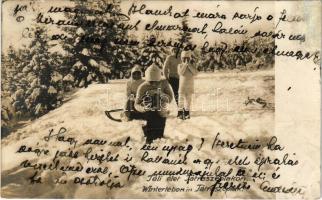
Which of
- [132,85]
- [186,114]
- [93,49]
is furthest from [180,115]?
[93,49]

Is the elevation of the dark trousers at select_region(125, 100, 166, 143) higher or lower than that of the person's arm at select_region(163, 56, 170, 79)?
lower

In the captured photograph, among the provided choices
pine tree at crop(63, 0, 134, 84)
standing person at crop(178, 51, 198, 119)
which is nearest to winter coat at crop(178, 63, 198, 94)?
standing person at crop(178, 51, 198, 119)

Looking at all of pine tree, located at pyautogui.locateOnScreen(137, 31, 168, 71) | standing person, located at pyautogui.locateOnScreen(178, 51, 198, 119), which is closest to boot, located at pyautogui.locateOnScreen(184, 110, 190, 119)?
standing person, located at pyautogui.locateOnScreen(178, 51, 198, 119)

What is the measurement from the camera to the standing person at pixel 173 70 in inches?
31.2

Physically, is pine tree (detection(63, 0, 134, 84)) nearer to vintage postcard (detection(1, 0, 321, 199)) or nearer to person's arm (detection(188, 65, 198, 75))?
vintage postcard (detection(1, 0, 321, 199))

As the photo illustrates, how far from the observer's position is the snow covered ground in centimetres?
78

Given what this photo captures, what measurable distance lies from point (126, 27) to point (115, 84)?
0.39ft

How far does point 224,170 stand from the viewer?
31.1 inches

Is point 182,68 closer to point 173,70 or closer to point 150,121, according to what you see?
point 173,70

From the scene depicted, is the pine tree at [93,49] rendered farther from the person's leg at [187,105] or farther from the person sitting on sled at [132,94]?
the person's leg at [187,105]

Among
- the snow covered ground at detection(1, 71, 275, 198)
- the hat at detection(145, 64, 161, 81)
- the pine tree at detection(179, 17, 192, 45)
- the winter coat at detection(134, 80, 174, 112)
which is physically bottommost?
the snow covered ground at detection(1, 71, 275, 198)

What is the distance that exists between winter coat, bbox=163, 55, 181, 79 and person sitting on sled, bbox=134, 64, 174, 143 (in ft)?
0.04

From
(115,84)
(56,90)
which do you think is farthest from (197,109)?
(56,90)

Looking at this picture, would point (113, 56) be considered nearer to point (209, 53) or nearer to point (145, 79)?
point (145, 79)
